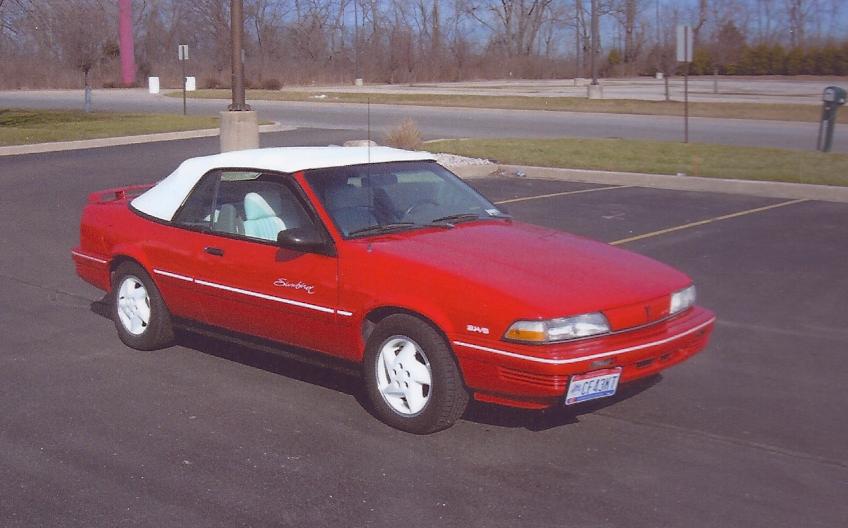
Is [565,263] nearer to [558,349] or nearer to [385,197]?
[558,349]

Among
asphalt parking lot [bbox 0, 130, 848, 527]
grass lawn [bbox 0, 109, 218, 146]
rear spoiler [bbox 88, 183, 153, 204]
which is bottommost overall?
asphalt parking lot [bbox 0, 130, 848, 527]

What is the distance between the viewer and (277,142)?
86.3ft

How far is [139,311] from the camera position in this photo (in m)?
7.47

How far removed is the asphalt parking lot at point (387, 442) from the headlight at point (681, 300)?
62 centimetres

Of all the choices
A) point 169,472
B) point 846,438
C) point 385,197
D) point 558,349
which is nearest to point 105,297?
point 385,197

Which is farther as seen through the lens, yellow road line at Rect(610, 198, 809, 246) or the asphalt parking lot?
yellow road line at Rect(610, 198, 809, 246)

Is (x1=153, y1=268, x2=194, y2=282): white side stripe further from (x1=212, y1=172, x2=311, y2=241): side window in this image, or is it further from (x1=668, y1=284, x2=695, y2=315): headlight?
(x1=668, y1=284, x2=695, y2=315): headlight

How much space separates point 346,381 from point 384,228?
1.08 meters

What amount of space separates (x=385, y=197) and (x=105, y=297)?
3641 mm

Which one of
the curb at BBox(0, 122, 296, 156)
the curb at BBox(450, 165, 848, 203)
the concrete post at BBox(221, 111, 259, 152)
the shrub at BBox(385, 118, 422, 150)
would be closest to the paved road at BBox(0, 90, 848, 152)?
the shrub at BBox(385, 118, 422, 150)

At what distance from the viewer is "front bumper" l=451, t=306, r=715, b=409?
5270mm

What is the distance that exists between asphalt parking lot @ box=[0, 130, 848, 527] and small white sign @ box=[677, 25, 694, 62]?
14.0 metres

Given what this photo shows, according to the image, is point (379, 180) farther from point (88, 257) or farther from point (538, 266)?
point (88, 257)

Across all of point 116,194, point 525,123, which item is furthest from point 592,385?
point 525,123
